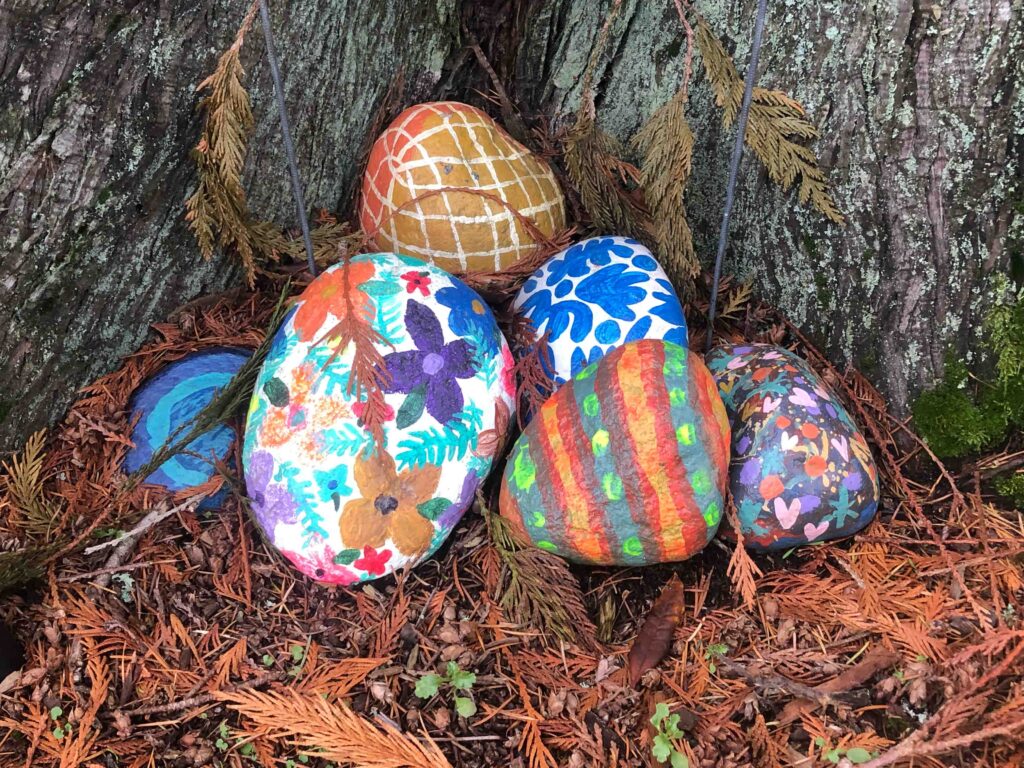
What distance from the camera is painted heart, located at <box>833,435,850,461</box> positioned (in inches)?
84.7

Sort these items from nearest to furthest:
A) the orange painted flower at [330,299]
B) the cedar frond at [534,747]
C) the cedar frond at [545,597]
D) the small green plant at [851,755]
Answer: the small green plant at [851,755] → the cedar frond at [534,747] → the cedar frond at [545,597] → the orange painted flower at [330,299]

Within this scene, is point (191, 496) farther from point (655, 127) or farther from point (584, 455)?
point (655, 127)

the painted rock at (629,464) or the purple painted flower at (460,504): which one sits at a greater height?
the painted rock at (629,464)

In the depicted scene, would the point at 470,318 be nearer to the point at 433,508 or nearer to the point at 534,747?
the point at 433,508

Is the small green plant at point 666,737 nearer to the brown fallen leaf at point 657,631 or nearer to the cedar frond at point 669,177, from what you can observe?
the brown fallen leaf at point 657,631

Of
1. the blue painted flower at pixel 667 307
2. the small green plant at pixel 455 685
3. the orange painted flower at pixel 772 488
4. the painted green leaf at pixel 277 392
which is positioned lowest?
the small green plant at pixel 455 685

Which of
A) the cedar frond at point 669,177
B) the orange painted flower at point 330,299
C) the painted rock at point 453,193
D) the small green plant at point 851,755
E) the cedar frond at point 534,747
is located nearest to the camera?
the small green plant at point 851,755

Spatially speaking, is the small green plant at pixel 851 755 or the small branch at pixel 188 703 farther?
the small branch at pixel 188 703

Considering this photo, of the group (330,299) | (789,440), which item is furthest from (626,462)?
(330,299)

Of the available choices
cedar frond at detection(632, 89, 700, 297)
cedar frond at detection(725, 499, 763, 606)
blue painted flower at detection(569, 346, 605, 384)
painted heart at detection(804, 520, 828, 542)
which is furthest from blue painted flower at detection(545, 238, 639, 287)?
painted heart at detection(804, 520, 828, 542)

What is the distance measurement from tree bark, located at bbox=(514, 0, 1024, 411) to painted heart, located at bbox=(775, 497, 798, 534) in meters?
0.61

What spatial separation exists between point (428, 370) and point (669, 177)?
1.01 m

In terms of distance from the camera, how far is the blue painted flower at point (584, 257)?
249 centimetres

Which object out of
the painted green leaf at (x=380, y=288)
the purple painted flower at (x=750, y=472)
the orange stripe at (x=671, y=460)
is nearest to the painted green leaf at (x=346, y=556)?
the painted green leaf at (x=380, y=288)
